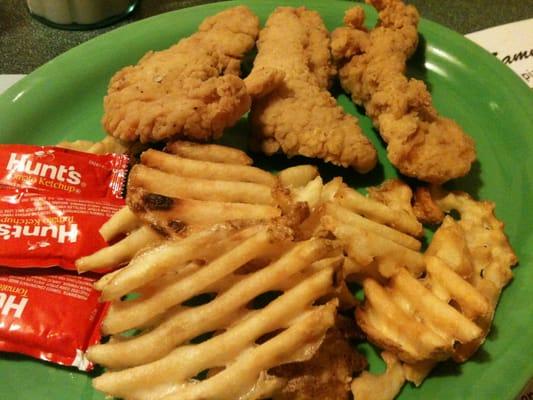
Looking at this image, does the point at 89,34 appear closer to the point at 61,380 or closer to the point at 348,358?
the point at 61,380

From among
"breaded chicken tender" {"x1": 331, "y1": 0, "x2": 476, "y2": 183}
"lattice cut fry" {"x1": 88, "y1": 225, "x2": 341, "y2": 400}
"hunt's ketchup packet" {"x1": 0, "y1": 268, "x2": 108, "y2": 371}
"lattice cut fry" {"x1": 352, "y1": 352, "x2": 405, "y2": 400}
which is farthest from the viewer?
"breaded chicken tender" {"x1": 331, "y1": 0, "x2": 476, "y2": 183}

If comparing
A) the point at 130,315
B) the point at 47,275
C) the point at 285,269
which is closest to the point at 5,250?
the point at 47,275

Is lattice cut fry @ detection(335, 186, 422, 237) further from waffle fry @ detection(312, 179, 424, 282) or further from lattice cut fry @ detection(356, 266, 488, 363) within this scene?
lattice cut fry @ detection(356, 266, 488, 363)

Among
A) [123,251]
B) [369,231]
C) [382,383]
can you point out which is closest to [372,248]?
[369,231]

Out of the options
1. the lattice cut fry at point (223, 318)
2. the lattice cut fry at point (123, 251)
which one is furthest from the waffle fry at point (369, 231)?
the lattice cut fry at point (123, 251)

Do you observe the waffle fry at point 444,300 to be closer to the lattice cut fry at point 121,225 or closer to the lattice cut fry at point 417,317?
the lattice cut fry at point 417,317

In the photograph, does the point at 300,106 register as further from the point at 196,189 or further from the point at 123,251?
the point at 123,251

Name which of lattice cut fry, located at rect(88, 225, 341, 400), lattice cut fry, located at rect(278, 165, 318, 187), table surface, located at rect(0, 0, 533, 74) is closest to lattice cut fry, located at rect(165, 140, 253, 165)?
lattice cut fry, located at rect(278, 165, 318, 187)
